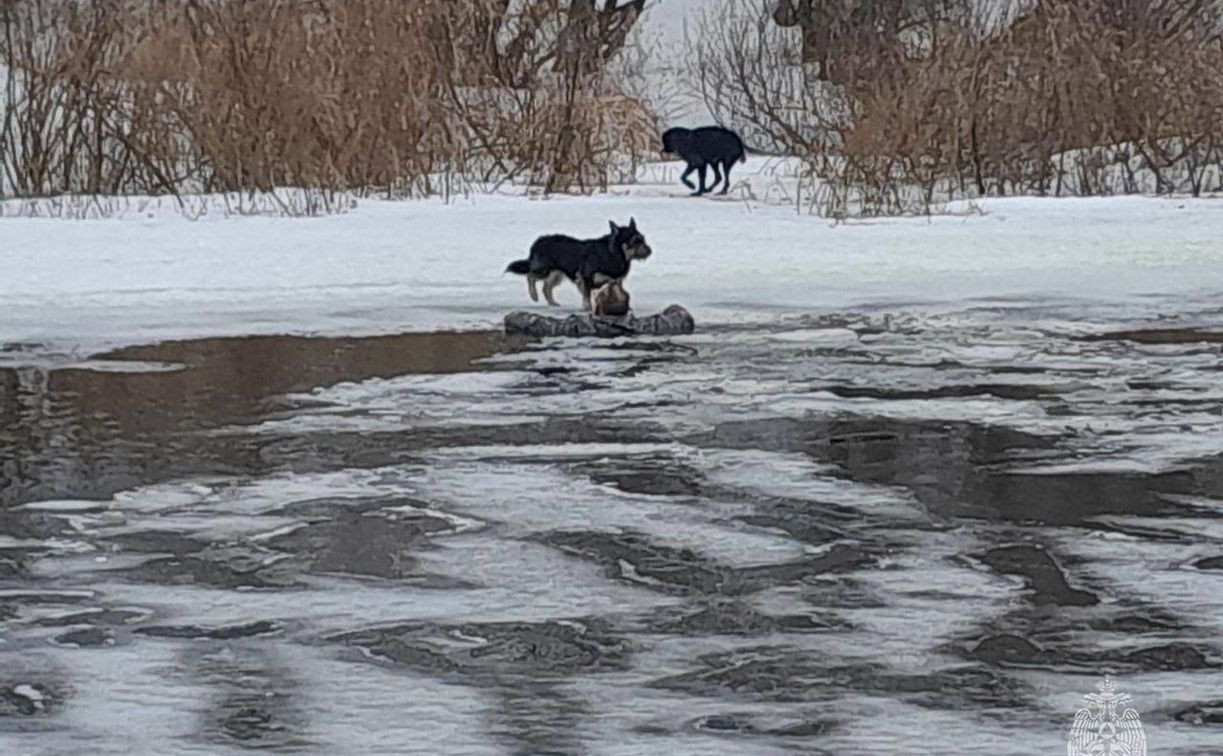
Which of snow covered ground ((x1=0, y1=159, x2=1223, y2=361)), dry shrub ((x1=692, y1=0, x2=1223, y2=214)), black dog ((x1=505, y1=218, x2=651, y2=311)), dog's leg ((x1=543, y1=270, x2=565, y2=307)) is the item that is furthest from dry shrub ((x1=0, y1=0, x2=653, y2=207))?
black dog ((x1=505, y1=218, x2=651, y2=311))

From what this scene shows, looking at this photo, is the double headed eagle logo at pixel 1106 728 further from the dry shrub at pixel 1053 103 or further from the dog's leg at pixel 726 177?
the dog's leg at pixel 726 177

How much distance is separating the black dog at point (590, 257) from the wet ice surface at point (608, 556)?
1.55m

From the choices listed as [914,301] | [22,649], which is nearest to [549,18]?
[914,301]

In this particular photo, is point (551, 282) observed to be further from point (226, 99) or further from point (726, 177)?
point (726, 177)

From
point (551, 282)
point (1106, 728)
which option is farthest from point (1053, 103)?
point (1106, 728)

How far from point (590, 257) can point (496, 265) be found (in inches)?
105

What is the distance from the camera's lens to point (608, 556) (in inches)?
198

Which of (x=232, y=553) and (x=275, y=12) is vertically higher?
(x=275, y=12)

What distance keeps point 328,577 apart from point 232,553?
368mm

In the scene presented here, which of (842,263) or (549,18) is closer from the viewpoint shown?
(842,263)

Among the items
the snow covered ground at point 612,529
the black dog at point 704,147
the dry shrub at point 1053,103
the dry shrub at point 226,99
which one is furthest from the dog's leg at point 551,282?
the black dog at point 704,147

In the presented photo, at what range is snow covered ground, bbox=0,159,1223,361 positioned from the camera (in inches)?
408

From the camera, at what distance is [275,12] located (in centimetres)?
1841

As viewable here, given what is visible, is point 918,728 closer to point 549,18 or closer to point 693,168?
point 693,168
